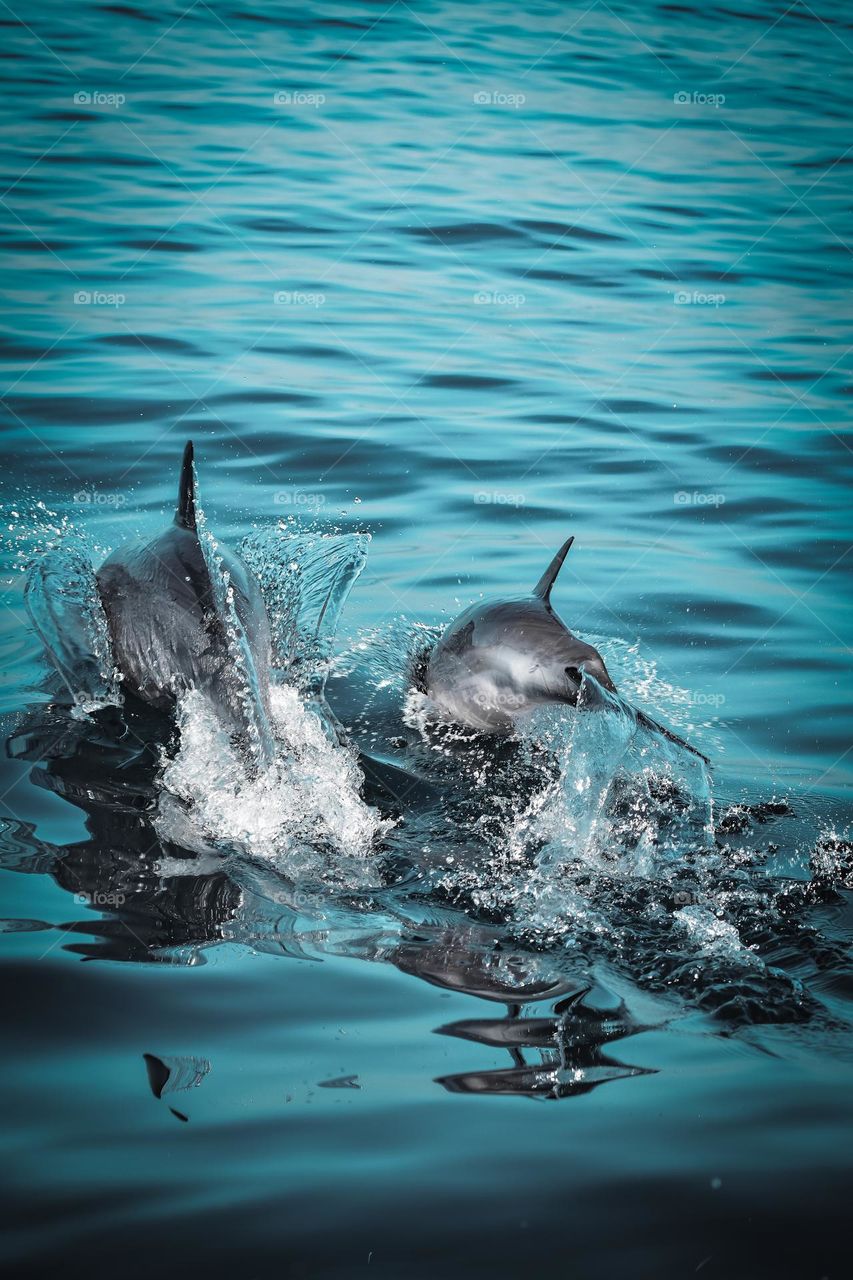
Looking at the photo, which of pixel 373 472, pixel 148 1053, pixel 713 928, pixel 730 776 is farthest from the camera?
pixel 373 472

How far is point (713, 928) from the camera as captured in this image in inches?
149

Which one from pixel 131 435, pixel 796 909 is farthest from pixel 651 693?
pixel 131 435

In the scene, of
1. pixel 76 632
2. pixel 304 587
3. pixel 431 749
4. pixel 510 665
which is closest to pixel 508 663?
pixel 510 665

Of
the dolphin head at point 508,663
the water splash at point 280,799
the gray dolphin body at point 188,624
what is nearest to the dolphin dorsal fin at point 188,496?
the gray dolphin body at point 188,624

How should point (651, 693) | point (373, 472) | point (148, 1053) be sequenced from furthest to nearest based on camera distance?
point (373, 472) < point (651, 693) < point (148, 1053)

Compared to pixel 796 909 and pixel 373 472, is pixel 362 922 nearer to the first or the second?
pixel 796 909

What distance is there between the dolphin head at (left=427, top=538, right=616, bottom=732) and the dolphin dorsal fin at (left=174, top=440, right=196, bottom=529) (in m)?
1.25

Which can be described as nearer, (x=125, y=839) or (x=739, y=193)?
(x=125, y=839)

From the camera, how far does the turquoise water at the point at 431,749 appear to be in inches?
102

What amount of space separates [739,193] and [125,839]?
18575mm

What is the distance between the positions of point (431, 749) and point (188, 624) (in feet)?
3.67

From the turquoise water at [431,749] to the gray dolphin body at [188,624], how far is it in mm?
207

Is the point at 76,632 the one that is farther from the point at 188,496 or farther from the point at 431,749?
the point at 431,749

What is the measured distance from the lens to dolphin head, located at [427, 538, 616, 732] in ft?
17.8
